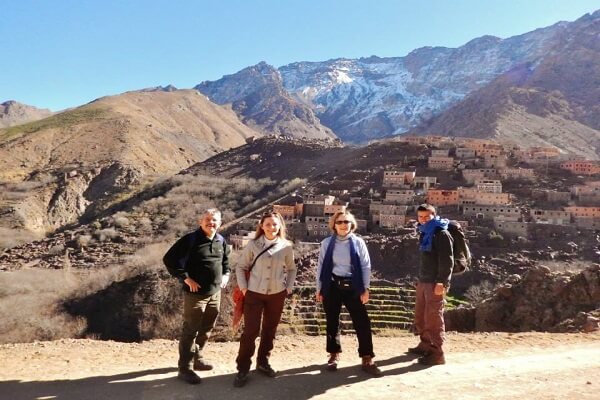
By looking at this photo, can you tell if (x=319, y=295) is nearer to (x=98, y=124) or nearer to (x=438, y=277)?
(x=438, y=277)

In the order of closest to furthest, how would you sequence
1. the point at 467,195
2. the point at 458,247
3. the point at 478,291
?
the point at 458,247, the point at 478,291, the point at 467,195

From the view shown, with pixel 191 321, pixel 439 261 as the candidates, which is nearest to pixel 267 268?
pixel 191 321

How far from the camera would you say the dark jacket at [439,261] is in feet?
21.2

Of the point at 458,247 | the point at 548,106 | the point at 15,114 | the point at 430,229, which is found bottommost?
the point at 458,247

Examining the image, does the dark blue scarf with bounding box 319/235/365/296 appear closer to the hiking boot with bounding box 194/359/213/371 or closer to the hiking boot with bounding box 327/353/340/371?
the hiking boot with bounding box 327/353/340/371

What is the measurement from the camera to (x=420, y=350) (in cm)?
707

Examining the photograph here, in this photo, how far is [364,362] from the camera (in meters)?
6.26

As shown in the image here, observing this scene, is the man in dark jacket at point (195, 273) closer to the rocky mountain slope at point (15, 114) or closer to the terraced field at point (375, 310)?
the terraced field at point (375, 310)

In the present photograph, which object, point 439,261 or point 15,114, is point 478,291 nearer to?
point 439,261

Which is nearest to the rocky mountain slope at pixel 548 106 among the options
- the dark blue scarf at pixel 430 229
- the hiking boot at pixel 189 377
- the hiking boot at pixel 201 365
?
the dark blue scarf at pixel 430 229

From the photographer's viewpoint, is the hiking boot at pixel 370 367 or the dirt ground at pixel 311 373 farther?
the hiking boot at pixel 370 367

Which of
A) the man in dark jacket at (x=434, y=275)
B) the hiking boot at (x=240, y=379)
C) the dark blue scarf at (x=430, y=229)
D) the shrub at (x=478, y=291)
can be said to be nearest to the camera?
the hiking boot at (x=240, y=379)

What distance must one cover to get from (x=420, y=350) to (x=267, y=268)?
2705 mm

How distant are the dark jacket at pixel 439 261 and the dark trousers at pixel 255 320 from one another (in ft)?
6.52
